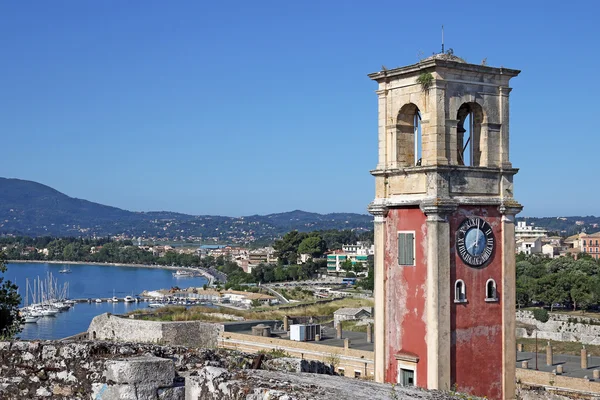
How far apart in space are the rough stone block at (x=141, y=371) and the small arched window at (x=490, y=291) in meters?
9.25

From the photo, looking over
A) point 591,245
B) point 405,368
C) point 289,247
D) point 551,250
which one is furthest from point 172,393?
point 289,247

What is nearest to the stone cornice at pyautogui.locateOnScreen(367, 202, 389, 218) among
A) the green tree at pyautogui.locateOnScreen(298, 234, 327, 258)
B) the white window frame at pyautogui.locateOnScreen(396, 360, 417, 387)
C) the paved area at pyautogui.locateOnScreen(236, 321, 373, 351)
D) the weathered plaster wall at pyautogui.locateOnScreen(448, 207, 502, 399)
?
the weathered plaster wall at pyautogui.locateOnScreen(448, 207, 502, 399)

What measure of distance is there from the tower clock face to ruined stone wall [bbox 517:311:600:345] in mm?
32121

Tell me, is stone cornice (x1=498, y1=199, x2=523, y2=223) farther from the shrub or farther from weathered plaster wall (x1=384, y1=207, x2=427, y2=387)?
the shrub

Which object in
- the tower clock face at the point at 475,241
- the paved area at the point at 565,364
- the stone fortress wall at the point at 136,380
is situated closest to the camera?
the stone fortress wall at the point at 136,380

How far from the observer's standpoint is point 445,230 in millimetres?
12922

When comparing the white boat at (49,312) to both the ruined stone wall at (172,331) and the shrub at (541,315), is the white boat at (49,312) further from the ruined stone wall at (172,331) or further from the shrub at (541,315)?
the ruined stone wall at (172,331)

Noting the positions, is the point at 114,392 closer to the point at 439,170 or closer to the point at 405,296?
the point at 439,170

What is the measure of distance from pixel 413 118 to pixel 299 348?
14.5 meters

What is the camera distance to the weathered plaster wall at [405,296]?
13070 millimetres

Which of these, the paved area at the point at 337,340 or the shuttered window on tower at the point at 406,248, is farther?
the paved area at the point at 337,340

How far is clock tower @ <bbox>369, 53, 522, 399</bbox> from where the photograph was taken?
12.9 m

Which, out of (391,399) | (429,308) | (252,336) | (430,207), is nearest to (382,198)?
(430,207)

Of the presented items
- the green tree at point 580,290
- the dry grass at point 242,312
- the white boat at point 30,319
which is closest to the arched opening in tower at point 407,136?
the dry grass at point 242,312
